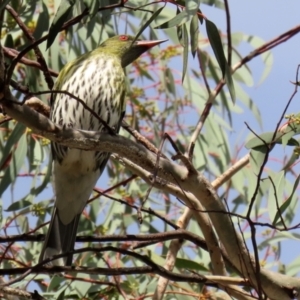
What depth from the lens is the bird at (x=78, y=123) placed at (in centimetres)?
284

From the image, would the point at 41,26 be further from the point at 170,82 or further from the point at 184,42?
the point at 170,82

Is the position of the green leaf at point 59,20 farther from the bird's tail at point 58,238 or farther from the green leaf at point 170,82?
the green leaf at point 170,82

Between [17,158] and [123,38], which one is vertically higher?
[123,38]

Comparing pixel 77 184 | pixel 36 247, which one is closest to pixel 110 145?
pixel 77 184

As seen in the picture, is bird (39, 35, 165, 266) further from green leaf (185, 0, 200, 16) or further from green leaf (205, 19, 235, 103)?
green leaf (185, 0, 200, 16)

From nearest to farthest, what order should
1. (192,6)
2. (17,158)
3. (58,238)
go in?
(192,6), (58,238), (17,158)

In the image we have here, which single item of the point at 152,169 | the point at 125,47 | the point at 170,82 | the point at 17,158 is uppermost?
the point at 170,82

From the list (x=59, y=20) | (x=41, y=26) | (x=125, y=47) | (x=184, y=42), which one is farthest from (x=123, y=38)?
(x=59, y=20)

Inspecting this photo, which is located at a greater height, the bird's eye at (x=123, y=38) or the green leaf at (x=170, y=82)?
the green leaf at (x=170, y=82)

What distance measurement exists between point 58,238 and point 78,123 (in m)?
0.40

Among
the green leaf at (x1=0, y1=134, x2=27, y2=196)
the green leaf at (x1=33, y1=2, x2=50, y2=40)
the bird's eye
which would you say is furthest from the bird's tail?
the bird's eye

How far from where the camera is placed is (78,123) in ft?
9.39

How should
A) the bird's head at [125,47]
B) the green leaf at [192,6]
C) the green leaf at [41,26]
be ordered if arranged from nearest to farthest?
the green leaf at [192,6], the green leaf at [41,26], the bird's head at [125,47]

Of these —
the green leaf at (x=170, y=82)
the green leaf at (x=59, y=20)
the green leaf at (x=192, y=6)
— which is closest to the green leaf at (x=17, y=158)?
the green leaf at (x=170, y=82)
